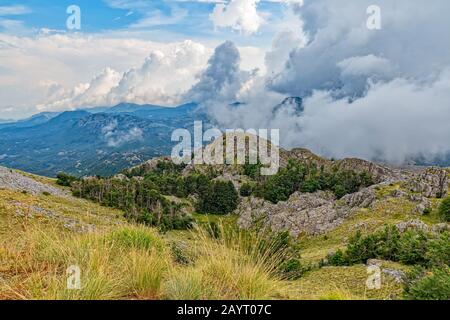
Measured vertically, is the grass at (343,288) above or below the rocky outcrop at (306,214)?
above

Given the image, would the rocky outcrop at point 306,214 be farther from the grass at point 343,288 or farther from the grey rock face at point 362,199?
the grass at point 343,288

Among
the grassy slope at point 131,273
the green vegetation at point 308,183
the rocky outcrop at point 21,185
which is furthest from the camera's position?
the green vegetation at point 308,183

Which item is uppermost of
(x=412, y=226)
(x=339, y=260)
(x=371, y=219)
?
(x=412, y=226)

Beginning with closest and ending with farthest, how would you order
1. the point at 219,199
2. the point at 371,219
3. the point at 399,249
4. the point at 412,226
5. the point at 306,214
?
the point at 399,249
the point at 412,226
the point at 371,219
the point at 306,214
the point at 219,199

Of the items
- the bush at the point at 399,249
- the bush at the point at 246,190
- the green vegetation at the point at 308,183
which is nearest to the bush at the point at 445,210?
the bush at the point at 399,249

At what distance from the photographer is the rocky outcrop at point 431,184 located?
110062mm

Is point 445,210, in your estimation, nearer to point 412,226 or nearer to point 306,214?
point 412,226

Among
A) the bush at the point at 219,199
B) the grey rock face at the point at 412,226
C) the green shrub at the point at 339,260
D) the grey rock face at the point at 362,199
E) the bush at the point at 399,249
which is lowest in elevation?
the bush at the point at 219,199

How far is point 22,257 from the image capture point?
11.9 metres

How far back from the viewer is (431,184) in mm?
113625

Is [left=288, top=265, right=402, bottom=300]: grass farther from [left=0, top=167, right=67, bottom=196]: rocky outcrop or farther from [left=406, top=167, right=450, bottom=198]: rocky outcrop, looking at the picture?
[left=406, top=167, right=450, bottom=198]: rocky outcrop

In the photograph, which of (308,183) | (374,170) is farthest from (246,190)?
(374,170)
